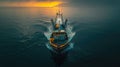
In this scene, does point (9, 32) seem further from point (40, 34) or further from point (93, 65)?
point (93, 65)

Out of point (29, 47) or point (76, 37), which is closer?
point (29, 47)

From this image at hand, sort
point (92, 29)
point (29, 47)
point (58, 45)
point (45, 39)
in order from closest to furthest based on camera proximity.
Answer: point (58, 45), point (29, 47), point (45, 39), point (92, 29)

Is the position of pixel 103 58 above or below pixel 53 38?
below

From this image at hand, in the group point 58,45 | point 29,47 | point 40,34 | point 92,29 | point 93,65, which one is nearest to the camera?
point 93,65

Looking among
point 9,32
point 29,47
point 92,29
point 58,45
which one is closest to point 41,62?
point 58,45

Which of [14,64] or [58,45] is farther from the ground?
[58,45]

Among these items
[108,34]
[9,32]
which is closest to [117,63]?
[108,34]

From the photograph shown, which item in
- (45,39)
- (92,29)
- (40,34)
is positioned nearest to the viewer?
(45,39)

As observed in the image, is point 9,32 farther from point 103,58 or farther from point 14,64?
point 103,58

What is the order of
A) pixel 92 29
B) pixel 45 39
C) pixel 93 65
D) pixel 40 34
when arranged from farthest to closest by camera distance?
pixel 92 29, pixel 40 34, pixel 45 39, pixel 93 65
